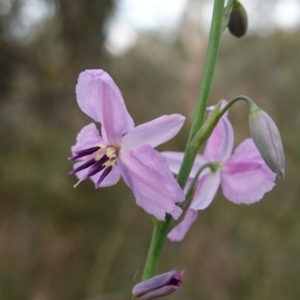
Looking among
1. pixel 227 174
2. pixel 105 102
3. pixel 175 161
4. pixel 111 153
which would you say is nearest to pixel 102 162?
pixel 111 153

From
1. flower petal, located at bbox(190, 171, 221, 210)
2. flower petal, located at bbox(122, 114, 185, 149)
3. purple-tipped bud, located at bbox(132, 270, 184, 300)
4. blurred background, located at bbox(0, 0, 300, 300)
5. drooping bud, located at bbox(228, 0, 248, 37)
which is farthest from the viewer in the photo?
blurred background, located at bbox(0, 0, 300, 300)

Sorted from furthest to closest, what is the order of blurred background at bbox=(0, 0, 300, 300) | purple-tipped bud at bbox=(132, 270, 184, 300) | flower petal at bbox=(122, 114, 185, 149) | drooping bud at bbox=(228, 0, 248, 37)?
1. blurred background at bbox=(0, 0, 300, 300)
2. drooping bud at bbox=(228, 0, 248, 37)
3. flower petal at bbox=(122, 114, 185, 149)
4. purple-tipped bud at bbox=(132, 270, 184, 300)

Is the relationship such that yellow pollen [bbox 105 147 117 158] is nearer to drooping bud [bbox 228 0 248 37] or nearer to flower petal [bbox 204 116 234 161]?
flower petal [bbox 204 116 234 161]

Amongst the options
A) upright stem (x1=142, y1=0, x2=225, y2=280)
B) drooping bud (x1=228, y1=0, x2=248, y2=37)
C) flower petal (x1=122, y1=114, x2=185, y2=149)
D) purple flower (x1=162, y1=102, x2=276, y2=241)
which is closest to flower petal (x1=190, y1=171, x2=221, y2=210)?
purple flower (x1=162, y1=102, x2=276, y2=241)

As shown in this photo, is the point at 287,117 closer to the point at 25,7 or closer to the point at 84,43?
the point at 84,43

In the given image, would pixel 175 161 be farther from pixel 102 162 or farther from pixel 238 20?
pixel 238 20

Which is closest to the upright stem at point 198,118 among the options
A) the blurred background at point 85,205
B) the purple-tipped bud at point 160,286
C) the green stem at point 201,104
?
the green stem at point 201,104
